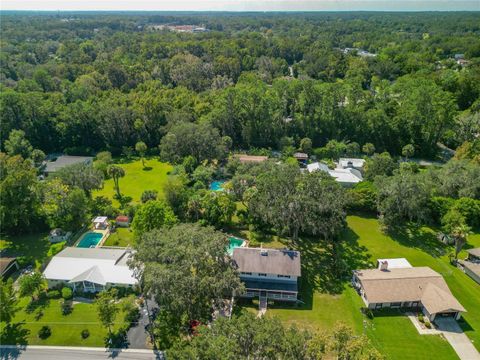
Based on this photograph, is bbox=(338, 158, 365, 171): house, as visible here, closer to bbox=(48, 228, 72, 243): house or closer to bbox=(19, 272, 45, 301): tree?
bbox=(48, 228, 72, 243): house

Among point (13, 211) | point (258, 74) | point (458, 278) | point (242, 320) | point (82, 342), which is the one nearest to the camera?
point (242, 320)

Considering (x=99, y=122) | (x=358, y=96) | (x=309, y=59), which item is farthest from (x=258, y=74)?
(x=99, y=122)

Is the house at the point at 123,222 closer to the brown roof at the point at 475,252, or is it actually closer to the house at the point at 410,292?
the house at the point at 410,292

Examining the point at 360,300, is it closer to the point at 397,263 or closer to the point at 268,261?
the point at 397,263

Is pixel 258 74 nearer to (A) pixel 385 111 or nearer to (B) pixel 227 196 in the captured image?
(A) pixel 385 111

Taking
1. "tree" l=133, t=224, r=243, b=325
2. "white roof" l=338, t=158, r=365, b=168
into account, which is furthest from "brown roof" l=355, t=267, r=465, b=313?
"white roof" l=338, t=158, r=365, b=168

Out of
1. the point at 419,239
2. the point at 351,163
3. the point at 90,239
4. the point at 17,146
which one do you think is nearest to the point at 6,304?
the point at 90,239
